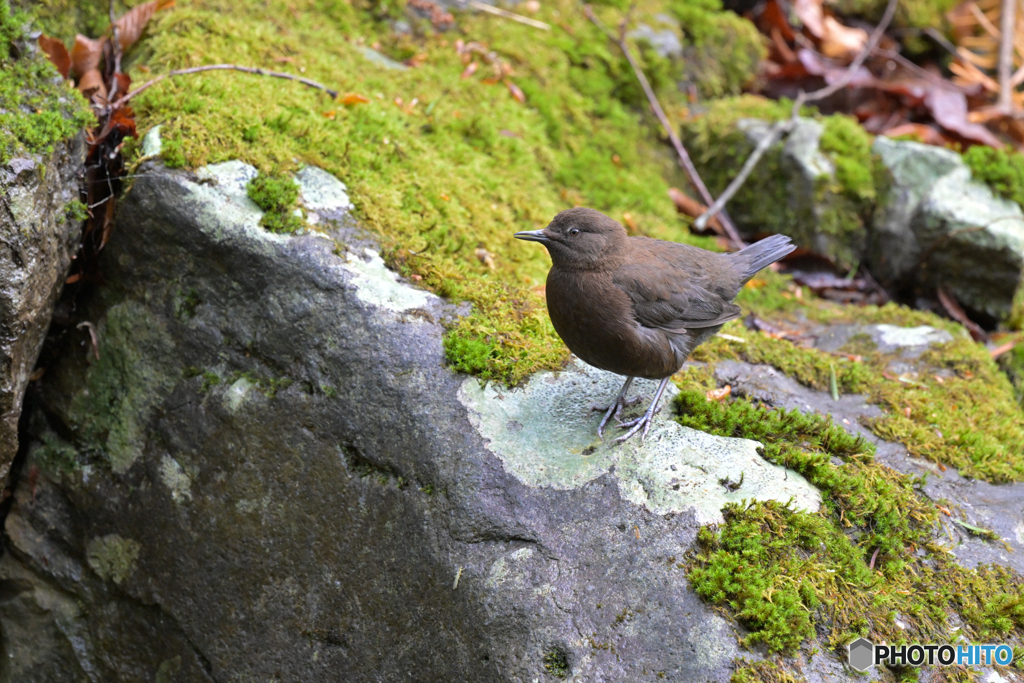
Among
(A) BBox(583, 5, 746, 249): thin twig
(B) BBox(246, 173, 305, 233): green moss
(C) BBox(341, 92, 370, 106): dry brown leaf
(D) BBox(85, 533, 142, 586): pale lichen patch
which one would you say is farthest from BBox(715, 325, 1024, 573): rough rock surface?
(D) BBox(85, 533, 142, 586): pale lichen patch

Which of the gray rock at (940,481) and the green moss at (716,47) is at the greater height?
the green moss at (716,47)

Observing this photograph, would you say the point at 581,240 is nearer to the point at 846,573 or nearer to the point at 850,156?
the point at 846,573

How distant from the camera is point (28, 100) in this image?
3.73 metres

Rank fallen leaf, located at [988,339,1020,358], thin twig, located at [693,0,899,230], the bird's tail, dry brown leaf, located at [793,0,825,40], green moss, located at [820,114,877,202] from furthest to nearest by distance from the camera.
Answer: dry brown leaf, located at [793,0,825,40]
thin twig, located at [693,0,899,230]
green moss, located at [820,114,877,202]
fallen leaf, located at [988,339,1020,358]
the bird's tail

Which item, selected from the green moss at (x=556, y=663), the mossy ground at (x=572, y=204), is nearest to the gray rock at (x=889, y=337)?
the mossy ground at (x=572, y=204)

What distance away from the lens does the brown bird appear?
3.51 metres

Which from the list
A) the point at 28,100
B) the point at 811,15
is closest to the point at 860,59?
the point at 811,15

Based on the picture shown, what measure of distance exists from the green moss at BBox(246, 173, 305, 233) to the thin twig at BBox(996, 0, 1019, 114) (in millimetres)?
6833

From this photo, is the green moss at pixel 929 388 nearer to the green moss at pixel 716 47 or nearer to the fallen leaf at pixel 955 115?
the fallen leaf at pixel 955 115

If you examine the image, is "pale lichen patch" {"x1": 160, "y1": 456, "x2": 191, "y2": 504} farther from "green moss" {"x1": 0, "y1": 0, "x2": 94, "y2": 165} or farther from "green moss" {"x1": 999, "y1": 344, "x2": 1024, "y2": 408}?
"green moss" {"x1": 999, "y1": 344, "x2": 1024, "y2": 408}

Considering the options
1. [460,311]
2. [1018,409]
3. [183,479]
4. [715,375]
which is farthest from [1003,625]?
[183,479]

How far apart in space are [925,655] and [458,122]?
4448 millimetres

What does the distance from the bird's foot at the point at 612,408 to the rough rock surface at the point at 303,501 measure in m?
0.07

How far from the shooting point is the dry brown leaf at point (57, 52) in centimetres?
406
